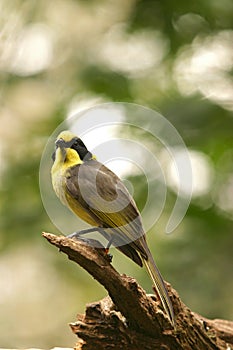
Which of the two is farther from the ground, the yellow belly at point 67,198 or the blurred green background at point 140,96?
the blurred green background at point 140,96

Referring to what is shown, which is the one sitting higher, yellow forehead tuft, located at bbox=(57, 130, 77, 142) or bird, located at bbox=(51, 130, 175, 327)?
yellow forehead tuft, located at bbox=(57, 130, 77, 142)

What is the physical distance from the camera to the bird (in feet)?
5.60

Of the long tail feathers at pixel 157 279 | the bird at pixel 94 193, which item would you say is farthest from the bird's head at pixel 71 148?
the long tail feathers at pixel 157 279

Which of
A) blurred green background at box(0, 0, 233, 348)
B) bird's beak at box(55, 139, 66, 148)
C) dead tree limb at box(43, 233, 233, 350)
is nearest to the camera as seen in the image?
bird's beak at box(55, 139, 66, 148)

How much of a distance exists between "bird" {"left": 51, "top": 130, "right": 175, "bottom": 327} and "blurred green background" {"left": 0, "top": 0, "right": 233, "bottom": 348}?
1512 millimetres

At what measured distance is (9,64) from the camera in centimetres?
322

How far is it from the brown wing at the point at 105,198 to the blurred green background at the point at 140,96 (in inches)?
59.8

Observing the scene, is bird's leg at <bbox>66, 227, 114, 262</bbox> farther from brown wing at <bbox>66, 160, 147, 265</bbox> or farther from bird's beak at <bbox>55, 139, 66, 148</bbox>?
bird's beak at <bbox>55, 139, 66, 148</bbox>

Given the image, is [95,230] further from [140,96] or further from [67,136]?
[140,96]

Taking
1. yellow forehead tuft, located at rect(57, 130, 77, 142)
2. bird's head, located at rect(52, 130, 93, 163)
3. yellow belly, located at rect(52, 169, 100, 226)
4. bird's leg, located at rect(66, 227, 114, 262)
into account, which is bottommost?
bird's leg, located at rect(66, 227, 114, 262)

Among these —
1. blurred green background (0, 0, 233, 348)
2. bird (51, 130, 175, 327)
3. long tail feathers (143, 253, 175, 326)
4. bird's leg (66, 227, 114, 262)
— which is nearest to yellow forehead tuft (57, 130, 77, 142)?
bird (51, 130, 175, 327)

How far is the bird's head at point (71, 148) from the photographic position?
5.57ft

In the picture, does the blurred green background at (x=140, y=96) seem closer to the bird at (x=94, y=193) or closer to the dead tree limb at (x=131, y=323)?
the dead tree limb at (x=131, y=323)

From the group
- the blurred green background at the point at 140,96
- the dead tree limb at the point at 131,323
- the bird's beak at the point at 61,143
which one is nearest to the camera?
the bird's beak at the point at 61,143
